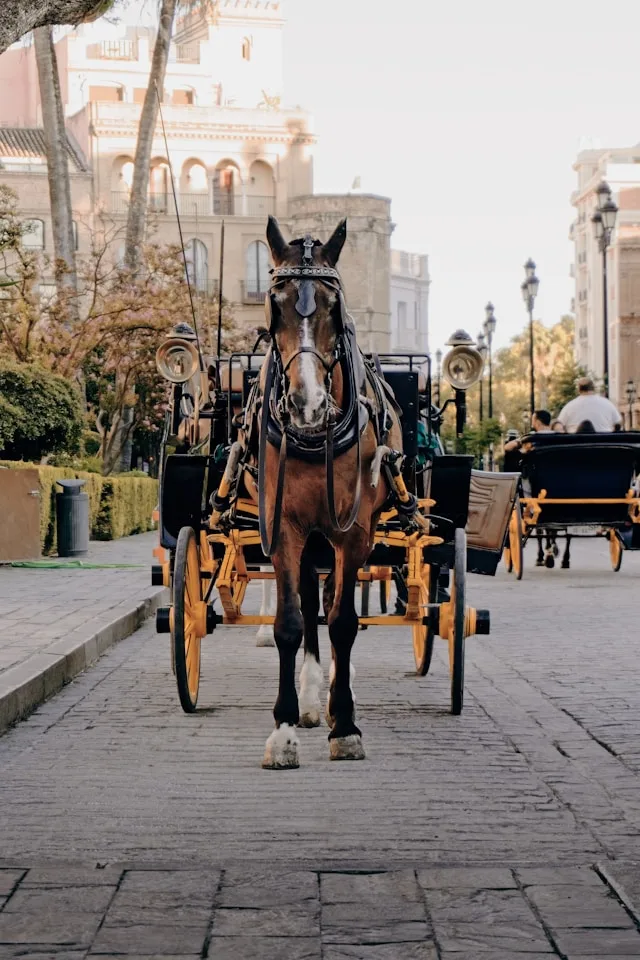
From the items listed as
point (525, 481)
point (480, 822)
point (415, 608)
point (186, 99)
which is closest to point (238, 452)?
point (415, 608)

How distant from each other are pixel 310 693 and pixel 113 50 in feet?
284

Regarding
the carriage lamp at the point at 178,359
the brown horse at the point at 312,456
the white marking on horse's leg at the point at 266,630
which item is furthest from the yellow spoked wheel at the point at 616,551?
the brown horse at the point at 312,456

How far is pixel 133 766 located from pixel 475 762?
57.5 inches

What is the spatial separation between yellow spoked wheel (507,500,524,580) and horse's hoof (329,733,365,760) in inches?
415

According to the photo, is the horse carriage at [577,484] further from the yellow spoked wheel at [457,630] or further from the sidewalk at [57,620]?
the yellow spoked wheel at [457,630]

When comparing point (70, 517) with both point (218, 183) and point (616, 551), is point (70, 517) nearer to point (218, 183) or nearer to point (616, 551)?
point (616, 551)

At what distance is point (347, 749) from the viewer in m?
6.83

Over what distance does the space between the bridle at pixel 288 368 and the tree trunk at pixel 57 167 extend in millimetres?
23330

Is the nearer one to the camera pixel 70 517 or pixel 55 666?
pixel 55 666

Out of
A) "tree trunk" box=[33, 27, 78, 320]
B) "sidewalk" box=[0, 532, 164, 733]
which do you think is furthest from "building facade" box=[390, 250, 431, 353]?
"sidewalk" box=[0, 532, 164, 733]

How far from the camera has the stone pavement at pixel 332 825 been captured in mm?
4324

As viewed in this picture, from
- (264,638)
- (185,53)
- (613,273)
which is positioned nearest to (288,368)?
(264,638)

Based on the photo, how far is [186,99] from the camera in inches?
3563

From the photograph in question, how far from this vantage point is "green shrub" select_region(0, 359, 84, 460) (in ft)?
76.3
